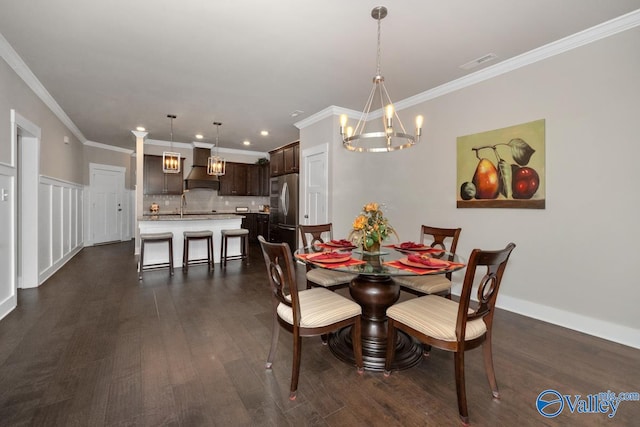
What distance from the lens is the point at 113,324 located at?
8.59 ft

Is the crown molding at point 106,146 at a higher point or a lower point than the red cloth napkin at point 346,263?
higher

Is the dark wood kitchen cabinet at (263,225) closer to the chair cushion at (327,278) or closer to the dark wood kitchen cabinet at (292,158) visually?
the dark wood kitchen cabinet at (292,158)

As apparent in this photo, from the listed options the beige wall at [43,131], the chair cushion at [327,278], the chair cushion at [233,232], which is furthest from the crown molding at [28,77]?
the chair cushion at [327,278]

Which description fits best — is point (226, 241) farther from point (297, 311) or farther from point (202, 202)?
point (297, 311)

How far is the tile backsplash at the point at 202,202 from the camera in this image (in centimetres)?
734

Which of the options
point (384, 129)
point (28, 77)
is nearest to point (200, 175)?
point (28, 77)

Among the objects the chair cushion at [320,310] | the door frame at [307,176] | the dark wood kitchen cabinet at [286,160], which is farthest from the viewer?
the dark wood kitchen cabinet at [286,160]

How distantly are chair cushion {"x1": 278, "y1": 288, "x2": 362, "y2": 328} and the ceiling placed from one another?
218 cm

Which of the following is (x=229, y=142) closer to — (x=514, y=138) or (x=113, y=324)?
(x=113, y=324)

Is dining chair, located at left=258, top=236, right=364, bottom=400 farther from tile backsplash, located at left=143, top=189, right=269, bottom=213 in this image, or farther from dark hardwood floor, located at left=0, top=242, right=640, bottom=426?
tile backsplash, located at left=143, top=189, right=269, bottom=213

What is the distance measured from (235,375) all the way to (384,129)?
3.32 meters

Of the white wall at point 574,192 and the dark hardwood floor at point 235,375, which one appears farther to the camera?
the white wall at point 574,192

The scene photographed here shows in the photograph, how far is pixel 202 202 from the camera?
25.3 feet

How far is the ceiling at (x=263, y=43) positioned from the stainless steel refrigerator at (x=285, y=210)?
182 cm
